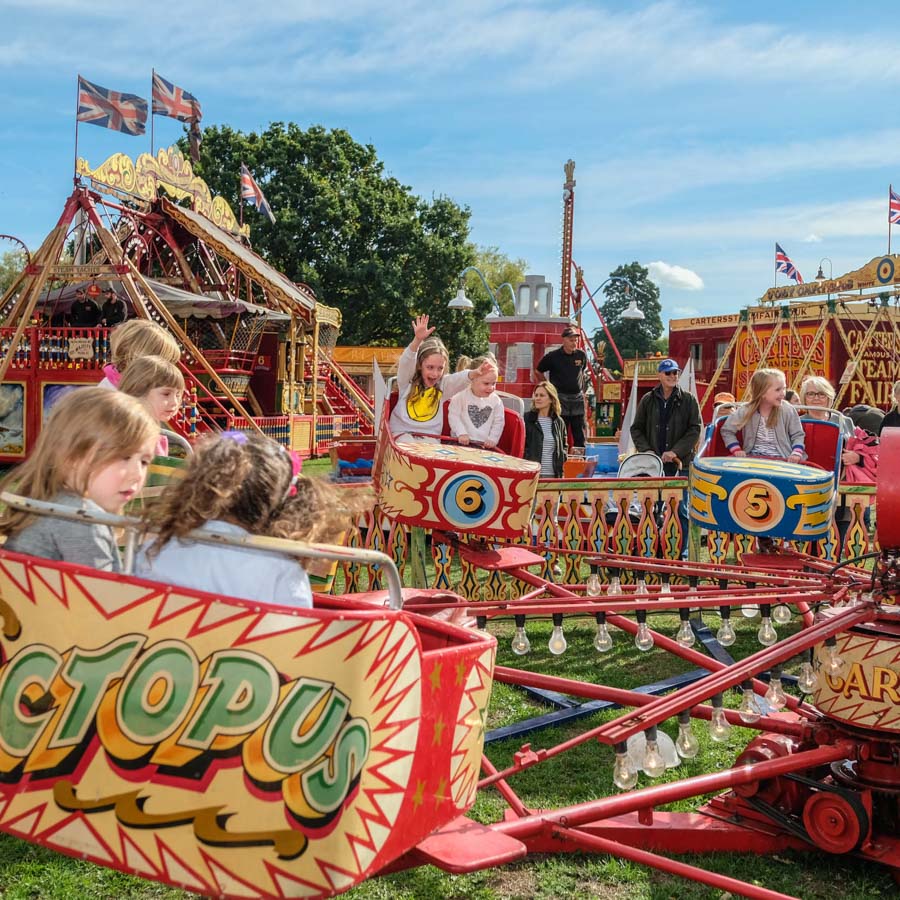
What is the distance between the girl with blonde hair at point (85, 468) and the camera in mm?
2129

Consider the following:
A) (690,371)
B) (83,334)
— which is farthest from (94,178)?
(690,371)

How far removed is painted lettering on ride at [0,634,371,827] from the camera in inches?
68.2

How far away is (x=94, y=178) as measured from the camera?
59.6 ft

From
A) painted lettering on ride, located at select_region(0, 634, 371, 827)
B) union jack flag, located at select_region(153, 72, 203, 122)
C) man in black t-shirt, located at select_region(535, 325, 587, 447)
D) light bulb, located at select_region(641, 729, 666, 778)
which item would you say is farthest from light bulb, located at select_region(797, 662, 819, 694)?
union jack flag, located at select_region(153, 72, 203, 122)

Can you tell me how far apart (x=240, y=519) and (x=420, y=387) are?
3.48 meters

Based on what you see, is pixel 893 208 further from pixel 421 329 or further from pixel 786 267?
pixel 421 329

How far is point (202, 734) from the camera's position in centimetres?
175

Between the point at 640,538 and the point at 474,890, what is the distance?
420cm

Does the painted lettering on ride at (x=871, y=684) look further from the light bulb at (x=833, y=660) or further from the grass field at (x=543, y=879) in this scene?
the grass field at (x=543, y=879)

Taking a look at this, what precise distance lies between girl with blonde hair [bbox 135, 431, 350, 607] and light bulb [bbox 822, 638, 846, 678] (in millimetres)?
1550

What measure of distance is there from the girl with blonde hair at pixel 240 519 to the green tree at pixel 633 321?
70.3 m

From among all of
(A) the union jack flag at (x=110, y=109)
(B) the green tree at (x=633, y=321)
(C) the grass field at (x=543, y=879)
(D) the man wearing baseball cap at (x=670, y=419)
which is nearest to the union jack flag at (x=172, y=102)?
(A) the union jack flag at (x=110, y=109)

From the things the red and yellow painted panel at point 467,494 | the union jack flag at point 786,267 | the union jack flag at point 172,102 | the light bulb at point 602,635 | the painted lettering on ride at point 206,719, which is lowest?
the light bulb at point 602,635

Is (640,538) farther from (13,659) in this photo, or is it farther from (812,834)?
(13,659)
